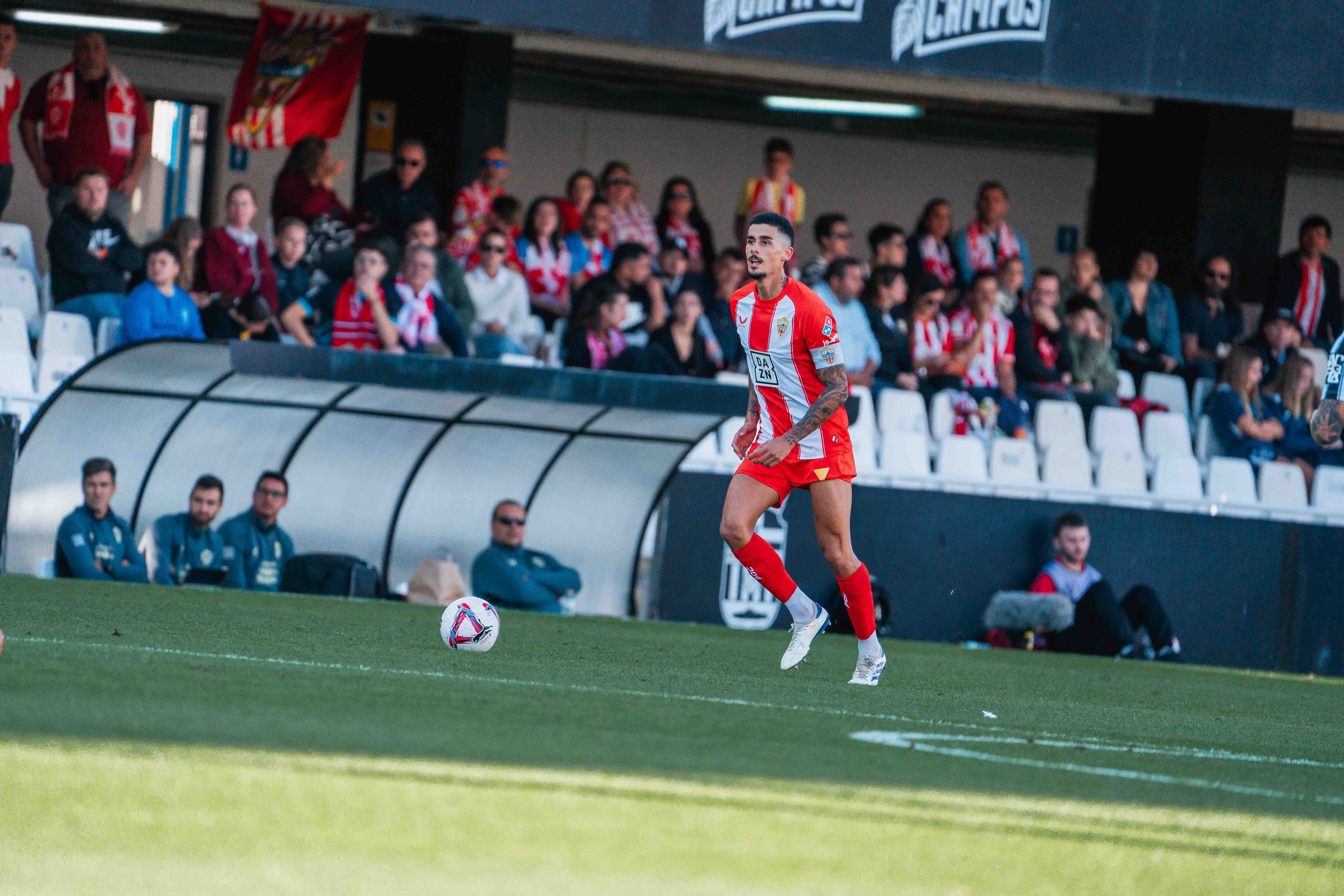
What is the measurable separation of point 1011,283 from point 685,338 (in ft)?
10.8

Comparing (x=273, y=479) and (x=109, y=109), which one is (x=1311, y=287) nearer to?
(x=273, y=479)

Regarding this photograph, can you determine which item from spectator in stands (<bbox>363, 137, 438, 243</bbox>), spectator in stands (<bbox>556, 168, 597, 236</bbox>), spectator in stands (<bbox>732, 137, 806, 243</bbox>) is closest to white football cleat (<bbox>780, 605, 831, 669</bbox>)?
spectator in stands (<bbox>363, 137, 438, 243</bbox>)

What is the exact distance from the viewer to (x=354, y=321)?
13.1m

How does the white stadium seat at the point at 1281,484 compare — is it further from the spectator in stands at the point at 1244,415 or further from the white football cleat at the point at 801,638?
the white football cleat at the point at 801,638

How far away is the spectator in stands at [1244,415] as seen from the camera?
14.9 m

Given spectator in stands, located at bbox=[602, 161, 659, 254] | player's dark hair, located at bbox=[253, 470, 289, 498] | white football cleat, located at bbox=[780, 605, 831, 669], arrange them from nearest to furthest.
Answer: white football cleat, located at bbox=[780, 605, 831, 669] → player's dark hair, located at bbox=[253, 470, 289, 498] → spectator in stands, located at bbox=[602, 161, 659, 254]

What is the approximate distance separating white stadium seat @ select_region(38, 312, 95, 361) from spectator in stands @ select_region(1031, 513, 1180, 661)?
663 centimetres

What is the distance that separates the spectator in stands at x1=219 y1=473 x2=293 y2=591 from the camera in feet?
38.7

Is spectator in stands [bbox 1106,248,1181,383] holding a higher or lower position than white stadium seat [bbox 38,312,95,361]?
higher

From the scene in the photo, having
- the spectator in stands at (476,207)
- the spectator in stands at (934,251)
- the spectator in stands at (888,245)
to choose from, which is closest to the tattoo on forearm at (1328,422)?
the spectator in stands at (888,245)

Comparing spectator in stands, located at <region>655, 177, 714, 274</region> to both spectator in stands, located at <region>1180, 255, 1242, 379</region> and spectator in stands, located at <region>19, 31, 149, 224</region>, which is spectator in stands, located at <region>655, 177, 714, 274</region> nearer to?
spectator in stands, located at <region>1180, 255, 1242, 379</region>

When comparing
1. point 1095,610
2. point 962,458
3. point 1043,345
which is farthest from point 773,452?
point 1043,345

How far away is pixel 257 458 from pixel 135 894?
386 inches

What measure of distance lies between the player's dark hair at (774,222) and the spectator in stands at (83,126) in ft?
24.6
